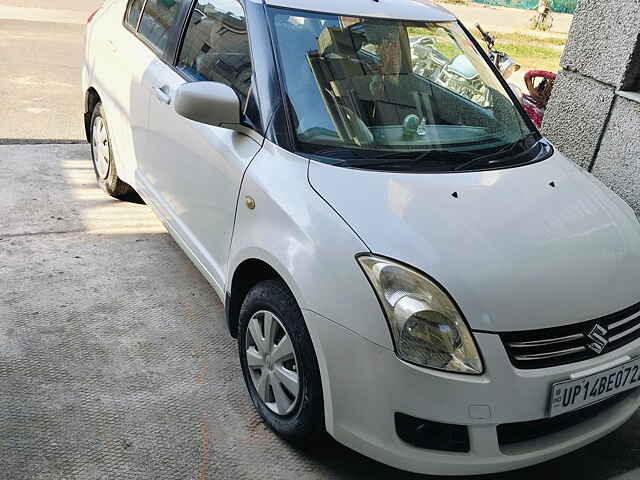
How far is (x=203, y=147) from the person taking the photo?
318 cm

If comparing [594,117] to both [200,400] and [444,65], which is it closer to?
[444,65]

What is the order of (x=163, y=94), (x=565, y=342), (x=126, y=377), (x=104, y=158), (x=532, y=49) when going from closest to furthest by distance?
(x=565, y=342) < (x=126, y=377) < (x=163, y=94) < (x=104, y=158) < (x=532, y=49)

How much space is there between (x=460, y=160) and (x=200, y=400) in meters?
1.51

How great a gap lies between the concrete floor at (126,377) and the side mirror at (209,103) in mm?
1165

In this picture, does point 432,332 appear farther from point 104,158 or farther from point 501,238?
point 104,158

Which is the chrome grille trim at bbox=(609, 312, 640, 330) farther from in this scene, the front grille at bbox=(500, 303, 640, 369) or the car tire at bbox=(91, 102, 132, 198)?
the car tire at bbox=(91, 102, 132, 198)

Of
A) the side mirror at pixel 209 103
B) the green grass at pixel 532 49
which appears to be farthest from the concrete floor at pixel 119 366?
the green grass at pixel 532 49

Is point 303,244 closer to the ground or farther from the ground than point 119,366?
farther from the ground

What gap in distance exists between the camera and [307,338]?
243cm

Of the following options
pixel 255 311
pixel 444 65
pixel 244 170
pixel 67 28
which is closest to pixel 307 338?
pixel 255 311

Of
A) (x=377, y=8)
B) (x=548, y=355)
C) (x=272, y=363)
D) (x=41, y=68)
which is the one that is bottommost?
(x=41, y=68)

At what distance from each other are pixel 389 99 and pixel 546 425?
1.49 metres

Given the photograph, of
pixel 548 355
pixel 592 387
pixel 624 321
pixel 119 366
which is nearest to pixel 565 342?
pixel 548 355

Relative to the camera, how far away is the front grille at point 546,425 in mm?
2307
